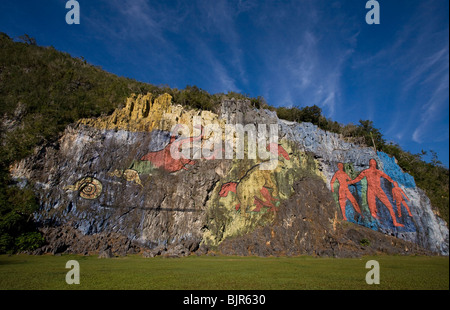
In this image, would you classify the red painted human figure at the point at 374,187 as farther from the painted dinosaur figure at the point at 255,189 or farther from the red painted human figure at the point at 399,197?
the painted dinosaur figure at the point at 255,189

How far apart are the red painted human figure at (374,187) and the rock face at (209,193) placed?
0.13 meters

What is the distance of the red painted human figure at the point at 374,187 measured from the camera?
27.5m

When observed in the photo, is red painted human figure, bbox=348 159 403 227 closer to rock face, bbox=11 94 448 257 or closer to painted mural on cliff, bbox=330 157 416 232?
painted mural on cliff, bbox=330 157 416 232

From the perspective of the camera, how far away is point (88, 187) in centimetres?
2269

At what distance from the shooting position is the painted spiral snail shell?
22.3m

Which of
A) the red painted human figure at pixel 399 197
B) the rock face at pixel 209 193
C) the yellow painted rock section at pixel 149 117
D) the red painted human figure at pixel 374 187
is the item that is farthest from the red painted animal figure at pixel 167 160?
the red painted human figure at pixel 399 197

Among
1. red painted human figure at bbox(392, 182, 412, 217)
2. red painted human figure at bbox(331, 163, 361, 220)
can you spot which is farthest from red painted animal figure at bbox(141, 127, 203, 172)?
red painted human figure at bbox(392, 182, 412, 217)

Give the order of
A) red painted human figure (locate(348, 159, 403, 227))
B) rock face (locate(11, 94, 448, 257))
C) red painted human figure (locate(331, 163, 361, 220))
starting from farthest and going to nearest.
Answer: red painted human figure (locate(331, 163, 361, 220)) → red painted human figure (locate(348, 159, 403, 227)) → rock face (locate(11, 94, 448, 257))

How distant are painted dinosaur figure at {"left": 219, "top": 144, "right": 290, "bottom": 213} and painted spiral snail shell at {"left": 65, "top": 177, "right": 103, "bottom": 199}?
12813 mm

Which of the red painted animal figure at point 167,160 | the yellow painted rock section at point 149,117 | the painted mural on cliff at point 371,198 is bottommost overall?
the painted mural on cliff at point 371,198

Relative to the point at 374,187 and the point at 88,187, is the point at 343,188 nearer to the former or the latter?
the point at 374,187

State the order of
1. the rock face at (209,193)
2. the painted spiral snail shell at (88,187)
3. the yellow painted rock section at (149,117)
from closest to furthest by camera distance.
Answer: the rock face at (209,193) → the painted spiral snail shell at (88,187) → the yellow painted rock section at (149,117)

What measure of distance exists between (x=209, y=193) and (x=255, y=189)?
5.36m
